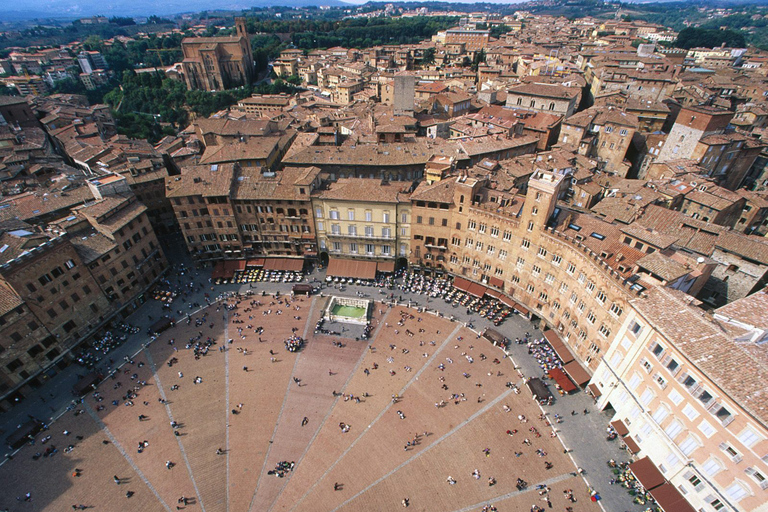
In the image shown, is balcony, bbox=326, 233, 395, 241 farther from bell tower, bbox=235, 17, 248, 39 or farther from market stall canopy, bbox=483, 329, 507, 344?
bell tower, bbox=235, 17, 248, 39

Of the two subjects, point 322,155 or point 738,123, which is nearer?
point 322,155

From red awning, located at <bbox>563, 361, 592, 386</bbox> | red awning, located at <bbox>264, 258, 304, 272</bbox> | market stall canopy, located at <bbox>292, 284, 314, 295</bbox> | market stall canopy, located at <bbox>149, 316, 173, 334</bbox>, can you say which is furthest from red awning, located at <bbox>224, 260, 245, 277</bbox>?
red awning, located at <bbox>563, 361, 592, 386</bbox>

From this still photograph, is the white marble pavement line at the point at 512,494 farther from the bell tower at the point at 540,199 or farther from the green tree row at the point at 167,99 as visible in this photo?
the green tree row at the point at 167,99

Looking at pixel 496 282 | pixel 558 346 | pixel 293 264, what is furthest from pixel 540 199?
pixel 293 264

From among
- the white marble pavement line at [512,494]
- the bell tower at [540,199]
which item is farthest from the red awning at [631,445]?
the bell tower at [540,199]

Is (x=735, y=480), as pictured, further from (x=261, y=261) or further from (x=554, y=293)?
(x=261, y=261)

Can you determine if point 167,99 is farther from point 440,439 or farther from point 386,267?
point 440,439

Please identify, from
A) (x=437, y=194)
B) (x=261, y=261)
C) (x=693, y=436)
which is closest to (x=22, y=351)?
(x=261, y=261)
